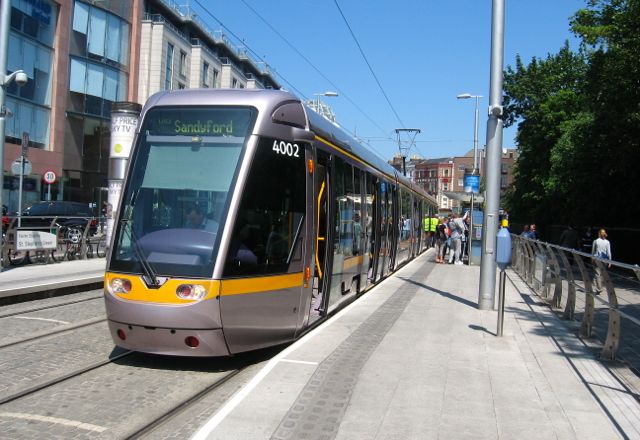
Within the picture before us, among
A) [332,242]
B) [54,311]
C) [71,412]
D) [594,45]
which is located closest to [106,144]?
[594,45]

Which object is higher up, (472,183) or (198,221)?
(472,183)

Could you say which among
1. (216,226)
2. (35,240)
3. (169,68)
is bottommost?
(35,240)

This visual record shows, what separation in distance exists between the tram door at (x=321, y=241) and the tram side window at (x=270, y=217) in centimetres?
61

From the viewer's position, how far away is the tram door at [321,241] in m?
7.73

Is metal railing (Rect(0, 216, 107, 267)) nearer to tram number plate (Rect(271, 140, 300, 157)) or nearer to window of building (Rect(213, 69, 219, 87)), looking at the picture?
tram number plate (Rect(271, 140, 300, 157))

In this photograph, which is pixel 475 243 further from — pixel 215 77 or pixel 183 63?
pixel 215 77

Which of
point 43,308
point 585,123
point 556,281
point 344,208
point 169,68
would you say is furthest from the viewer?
point 169,68

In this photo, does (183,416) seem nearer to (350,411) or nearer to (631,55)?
(350,411)

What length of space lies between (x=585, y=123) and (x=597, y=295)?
21.6m

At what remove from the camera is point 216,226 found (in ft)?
20.0

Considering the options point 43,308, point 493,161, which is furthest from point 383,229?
point 43,308

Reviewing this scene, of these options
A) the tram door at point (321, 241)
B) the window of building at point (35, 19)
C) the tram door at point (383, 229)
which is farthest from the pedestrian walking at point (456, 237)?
the window of building at point (35, 19)

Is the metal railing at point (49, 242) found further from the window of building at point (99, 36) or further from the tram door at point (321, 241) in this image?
the window of building at point (99, 36)

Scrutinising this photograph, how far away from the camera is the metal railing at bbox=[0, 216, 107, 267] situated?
1462cm
